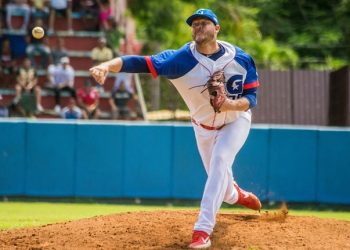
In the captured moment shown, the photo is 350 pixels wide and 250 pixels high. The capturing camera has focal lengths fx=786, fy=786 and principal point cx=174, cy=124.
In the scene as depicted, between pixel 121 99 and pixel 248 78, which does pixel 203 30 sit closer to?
pixel 248 78

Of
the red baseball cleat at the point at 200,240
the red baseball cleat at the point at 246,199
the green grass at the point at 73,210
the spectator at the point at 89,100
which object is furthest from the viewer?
the spectator at the point at 89,100

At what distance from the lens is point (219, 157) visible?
750cm

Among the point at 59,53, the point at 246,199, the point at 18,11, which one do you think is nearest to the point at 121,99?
the point at 59,53

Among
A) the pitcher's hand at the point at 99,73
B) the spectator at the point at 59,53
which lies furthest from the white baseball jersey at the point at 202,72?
the spectator at the point at 59,53

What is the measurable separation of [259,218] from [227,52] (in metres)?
2.12

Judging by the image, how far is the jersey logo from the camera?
7.64 m

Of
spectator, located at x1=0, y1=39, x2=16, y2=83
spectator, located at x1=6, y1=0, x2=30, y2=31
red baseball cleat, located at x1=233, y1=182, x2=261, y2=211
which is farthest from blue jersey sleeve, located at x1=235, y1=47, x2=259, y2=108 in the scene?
spectator, located at x1=6, y1=0, x2=30, y2=31

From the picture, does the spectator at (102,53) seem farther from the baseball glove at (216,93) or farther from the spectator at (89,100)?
the baseball glove at (216,93)

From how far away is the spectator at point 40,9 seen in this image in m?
19.3

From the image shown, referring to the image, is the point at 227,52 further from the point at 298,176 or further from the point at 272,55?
the point at 272,55

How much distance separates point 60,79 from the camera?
1817 cm

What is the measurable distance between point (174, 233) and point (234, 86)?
1.58 m

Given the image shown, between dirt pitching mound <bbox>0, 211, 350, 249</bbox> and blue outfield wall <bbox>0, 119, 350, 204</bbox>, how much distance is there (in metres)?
5.72

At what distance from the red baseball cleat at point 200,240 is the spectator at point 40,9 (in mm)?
13113
